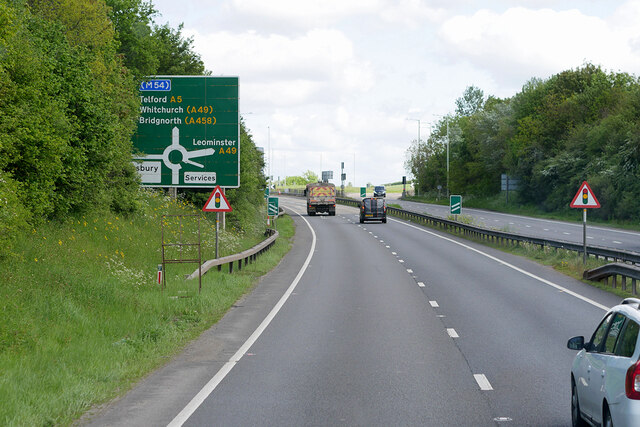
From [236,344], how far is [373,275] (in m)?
12.8

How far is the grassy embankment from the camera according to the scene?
9055 mm

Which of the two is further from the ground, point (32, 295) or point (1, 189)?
point (1, 189)

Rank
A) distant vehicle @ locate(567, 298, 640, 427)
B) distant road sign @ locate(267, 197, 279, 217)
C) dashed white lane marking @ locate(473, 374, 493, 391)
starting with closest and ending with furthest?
distant vehicle @ locate(567, 298, 640, 427) → dashed white lane marking @ locate(473, 374, 493, 391) → distant road sign @ locate(267, 197, 279, 217)

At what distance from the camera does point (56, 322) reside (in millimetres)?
12680

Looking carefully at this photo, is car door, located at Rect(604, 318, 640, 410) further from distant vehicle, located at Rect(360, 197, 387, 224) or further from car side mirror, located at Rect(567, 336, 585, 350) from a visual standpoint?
distant vehicle, located at Rect(360, 197, 387, 224)

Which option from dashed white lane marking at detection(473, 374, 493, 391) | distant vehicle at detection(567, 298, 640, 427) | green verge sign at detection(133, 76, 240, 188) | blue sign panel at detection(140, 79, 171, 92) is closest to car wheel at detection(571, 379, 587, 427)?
distant vehicle at detection(567, 298, 640, 427)

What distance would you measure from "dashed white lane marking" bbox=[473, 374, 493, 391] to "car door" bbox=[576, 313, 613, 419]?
2126 millimetres

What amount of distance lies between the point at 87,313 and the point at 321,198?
66.4 metres

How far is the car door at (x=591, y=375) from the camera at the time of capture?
6.68 meters

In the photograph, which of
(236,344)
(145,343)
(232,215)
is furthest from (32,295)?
(232,215)

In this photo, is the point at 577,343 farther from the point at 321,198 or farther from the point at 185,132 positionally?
the point at 321,198

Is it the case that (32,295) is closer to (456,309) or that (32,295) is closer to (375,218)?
(456,309)

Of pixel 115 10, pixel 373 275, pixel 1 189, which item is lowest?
pixel 373 275

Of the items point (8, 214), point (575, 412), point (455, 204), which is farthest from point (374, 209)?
point (575, 412)
